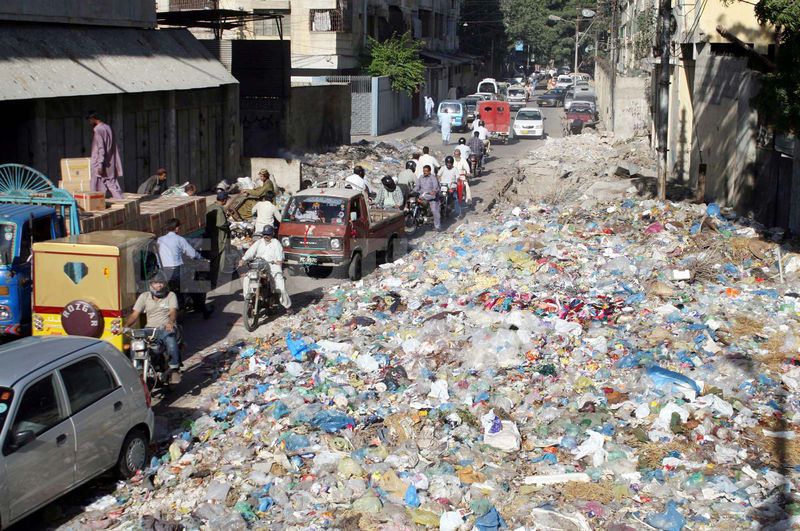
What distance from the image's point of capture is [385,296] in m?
14.2

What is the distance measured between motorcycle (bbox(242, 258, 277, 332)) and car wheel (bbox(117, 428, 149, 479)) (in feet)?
15.0

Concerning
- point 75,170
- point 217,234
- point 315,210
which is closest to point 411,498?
point 217,234

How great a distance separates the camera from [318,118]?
3362 cm

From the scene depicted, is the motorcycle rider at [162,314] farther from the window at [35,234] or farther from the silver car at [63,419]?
the window at [35,234]

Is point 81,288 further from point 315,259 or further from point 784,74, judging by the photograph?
point 784,74

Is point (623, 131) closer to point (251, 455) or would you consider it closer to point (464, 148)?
point (464, 148)

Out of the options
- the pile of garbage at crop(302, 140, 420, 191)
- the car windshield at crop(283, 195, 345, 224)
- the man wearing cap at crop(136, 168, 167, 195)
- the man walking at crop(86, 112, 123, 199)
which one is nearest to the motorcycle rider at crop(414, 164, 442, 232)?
the car windshield at crop(283, 195, 345, 224)

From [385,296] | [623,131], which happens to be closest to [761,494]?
[385,296]

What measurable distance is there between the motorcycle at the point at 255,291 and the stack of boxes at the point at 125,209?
4.73 ft

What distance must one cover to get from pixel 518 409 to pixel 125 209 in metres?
6.77

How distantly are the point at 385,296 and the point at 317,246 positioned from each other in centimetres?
203

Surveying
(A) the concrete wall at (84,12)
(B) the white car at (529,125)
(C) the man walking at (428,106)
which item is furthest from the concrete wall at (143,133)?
(C) the man walking at (428,106)

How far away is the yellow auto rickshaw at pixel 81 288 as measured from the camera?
10.3m

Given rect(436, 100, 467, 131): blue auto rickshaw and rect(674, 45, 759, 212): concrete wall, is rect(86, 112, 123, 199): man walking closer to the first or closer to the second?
rect(674, 45, 759, 212): concrete wall
